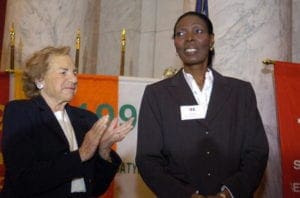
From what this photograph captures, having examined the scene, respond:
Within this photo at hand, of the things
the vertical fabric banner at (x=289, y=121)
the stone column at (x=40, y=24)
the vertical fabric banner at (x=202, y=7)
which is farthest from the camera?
the stone column at (x=40, y=24)

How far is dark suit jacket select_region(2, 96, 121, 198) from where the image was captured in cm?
236

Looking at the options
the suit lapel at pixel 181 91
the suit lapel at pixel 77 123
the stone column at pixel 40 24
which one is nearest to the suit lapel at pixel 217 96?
the suit lapel at pixel 181 91

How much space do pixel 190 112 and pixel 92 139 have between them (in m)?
0.56

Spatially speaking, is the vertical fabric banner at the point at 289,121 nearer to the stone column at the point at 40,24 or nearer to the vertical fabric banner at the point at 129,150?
the vertical fabric banner at the point at 129,150

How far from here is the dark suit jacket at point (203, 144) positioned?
2.38 meters

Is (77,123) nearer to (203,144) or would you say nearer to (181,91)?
(181,91)

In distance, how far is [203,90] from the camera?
2.62 m

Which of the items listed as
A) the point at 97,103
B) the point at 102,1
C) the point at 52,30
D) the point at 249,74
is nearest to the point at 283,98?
the point at 249,74

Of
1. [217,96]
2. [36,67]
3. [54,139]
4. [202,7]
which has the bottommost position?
[54,139]

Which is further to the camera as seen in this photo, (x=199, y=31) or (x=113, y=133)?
(x=199, y=31)

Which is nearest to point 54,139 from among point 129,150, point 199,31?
point 199,31

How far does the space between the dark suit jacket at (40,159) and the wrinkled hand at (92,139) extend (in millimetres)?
39

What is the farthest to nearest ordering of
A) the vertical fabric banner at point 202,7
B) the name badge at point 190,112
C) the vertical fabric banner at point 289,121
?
the vertical fabric banner at point 202,7
the vertical fabric banner at point 289,121
the name badge at point 190,112

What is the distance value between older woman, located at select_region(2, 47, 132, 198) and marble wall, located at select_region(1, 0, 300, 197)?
146cm
